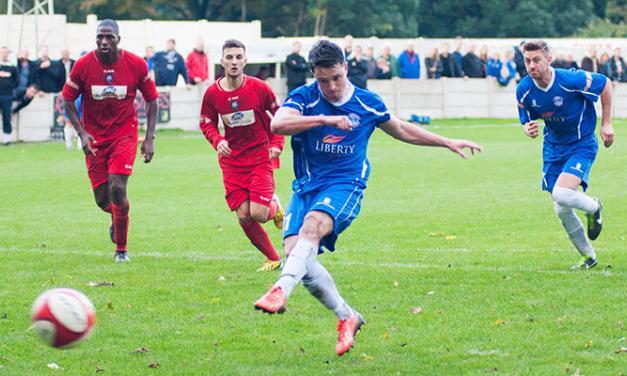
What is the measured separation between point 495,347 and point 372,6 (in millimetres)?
67750

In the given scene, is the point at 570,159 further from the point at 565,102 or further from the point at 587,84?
the point at 587,84

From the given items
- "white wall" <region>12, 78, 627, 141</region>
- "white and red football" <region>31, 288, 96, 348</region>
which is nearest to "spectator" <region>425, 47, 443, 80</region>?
"white wall" <region>12, 78, 627, 141</region>

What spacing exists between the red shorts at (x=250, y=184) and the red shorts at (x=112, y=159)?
1022mm

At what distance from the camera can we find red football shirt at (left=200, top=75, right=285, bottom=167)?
1118 centimetres

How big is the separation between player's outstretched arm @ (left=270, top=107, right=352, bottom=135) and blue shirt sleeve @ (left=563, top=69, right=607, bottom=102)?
361 cm

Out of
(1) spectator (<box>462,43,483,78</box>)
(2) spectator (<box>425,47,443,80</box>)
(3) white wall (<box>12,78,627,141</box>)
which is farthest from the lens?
(1) spectator (<box>462,43,483,78</box>)

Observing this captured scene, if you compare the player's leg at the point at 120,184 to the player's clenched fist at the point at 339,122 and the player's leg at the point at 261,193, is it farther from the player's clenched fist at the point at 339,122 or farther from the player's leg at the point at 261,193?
the player's clenched fist at the point at 339,122

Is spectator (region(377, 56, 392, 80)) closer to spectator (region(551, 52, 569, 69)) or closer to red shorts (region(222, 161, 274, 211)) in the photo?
spectator (region(551, 52, 569, 69))

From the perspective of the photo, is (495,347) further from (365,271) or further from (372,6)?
(372,6)

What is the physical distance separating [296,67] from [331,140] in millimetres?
26078

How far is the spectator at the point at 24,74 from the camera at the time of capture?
94.5ft

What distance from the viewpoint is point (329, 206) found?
776 cm

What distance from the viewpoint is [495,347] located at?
774cm

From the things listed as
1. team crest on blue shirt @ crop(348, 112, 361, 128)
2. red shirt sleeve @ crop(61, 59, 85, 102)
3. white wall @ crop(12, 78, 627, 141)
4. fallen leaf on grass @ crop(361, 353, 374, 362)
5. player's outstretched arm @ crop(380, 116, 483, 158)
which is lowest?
white wall @ crop(12, 78, 627, 141)
